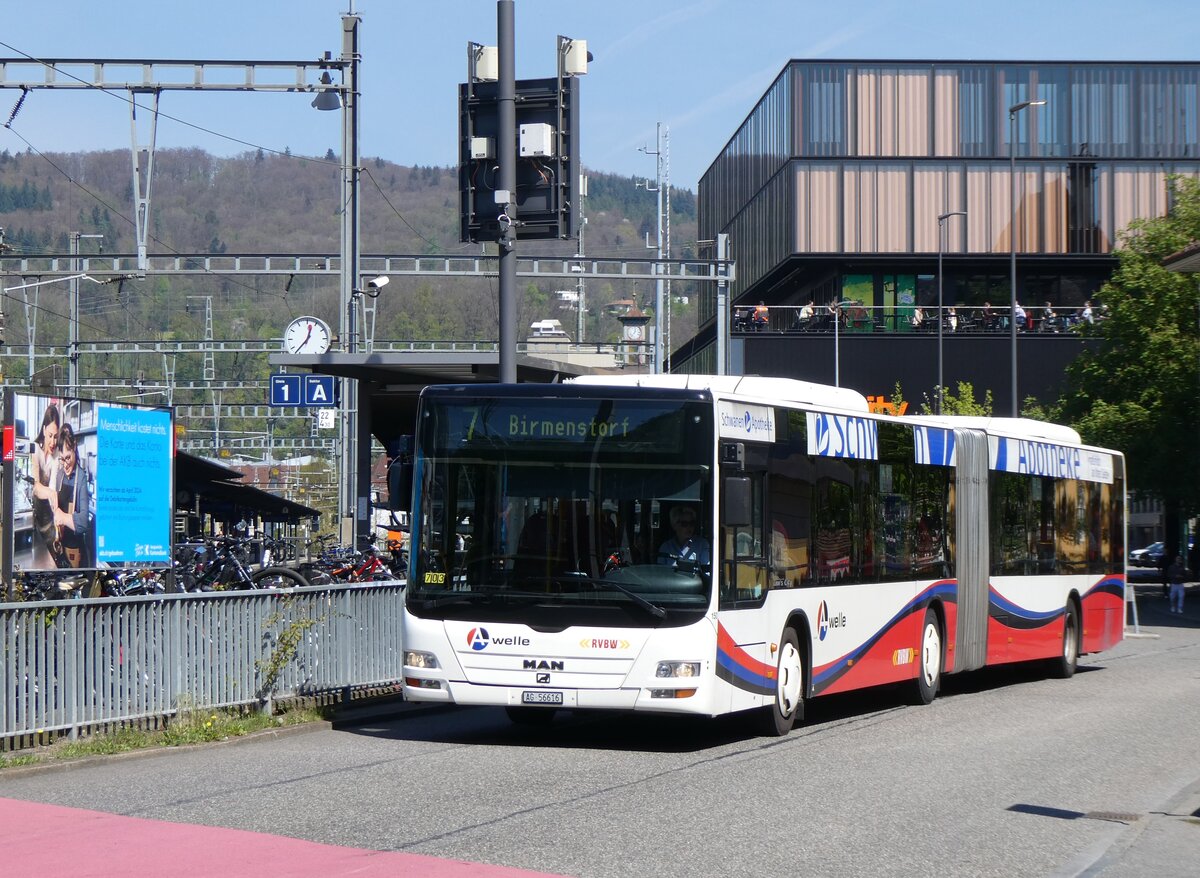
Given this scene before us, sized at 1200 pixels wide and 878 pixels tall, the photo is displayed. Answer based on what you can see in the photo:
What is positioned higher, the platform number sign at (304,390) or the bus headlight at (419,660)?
the platform number sign at (304,390)

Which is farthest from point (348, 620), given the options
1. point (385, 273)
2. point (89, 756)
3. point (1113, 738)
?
point (385, 273)

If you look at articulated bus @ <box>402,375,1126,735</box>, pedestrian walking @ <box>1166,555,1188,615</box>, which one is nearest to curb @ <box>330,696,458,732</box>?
articulated bus @ <box>402,375,1126,735</box>

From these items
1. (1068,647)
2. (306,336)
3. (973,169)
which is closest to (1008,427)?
(1068,647)

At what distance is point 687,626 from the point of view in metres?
12.7

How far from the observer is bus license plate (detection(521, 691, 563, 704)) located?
1278 cm

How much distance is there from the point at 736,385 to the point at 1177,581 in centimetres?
3117

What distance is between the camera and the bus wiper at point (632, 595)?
499 inches

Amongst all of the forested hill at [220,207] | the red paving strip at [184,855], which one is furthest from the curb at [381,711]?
the forested hill at [220,207]

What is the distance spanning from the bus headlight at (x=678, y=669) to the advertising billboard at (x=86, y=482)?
5.14m

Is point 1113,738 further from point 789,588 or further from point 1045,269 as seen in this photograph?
point 1045,269

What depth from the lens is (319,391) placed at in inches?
928

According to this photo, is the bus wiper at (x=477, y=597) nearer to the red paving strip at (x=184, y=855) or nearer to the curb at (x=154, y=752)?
the curb at (x=154, y=752)

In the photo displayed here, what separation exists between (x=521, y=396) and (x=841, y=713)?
18.3ft

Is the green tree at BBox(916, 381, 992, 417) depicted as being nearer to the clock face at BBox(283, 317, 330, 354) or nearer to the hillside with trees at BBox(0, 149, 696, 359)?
the clock face at BBox(283, 317, 330, 354)
